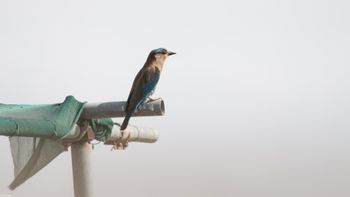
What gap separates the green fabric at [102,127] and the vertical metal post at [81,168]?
0.43 ft

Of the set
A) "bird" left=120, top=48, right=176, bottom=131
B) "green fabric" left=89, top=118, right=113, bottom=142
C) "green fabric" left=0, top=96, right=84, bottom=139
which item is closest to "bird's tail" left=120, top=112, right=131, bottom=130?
"bird" left=120, top=48, right=176, bottom=131

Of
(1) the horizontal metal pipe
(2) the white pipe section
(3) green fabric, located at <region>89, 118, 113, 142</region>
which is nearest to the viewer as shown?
(1) the horizontal metal pipe

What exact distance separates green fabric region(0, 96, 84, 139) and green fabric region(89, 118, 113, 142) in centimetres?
29

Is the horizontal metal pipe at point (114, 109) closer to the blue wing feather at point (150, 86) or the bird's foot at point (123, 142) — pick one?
the blue wing feather at point (150, 86)

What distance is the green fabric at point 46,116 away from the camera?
15.8ft

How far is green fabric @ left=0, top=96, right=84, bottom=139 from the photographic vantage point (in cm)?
483

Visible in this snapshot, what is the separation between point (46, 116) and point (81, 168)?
54 centimetres

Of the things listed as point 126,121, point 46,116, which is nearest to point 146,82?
point 126,121

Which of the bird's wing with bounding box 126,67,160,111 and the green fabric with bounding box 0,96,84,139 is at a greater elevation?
the bird's wing with bounding box 126,67,160,111

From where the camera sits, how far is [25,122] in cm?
475

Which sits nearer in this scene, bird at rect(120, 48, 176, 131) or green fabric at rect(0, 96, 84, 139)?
→ green fabric at rect(0, 96, 84, 139)

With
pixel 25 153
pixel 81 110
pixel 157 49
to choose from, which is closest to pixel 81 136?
pixel 81 110

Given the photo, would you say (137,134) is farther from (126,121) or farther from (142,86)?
(126,121)

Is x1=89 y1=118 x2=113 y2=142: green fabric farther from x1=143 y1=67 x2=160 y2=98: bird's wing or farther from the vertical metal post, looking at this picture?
x1=143 y1=67 x2=160 y2=98: bird's wing
